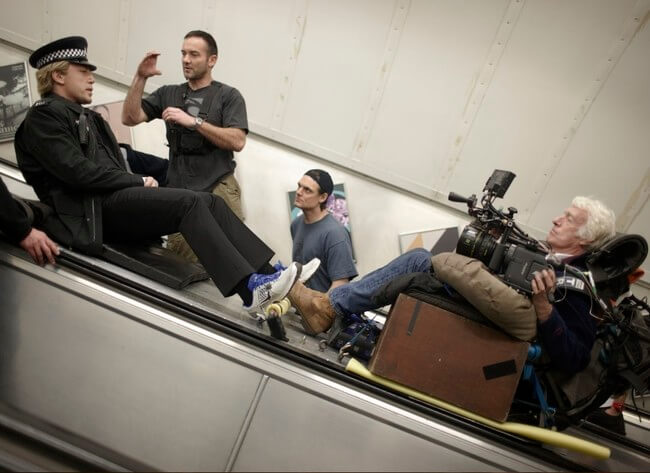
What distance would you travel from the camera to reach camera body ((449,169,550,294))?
149cm

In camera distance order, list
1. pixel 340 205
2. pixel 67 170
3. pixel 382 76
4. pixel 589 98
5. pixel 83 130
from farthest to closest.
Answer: pixel 340 205, pixel 382 76, pixel 589 98, pixel 83 130, pixel 67 170

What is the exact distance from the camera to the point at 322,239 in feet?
7.71

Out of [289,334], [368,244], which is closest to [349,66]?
[368,244]

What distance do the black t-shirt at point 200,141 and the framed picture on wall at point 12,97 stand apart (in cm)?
152

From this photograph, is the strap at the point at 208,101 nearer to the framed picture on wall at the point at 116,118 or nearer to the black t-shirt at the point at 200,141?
the black t-shirt at the point at 200,141

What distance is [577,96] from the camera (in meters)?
2.65

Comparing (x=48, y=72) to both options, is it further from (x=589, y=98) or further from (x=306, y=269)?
(x=589, y=98)

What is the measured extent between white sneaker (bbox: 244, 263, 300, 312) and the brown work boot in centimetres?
13

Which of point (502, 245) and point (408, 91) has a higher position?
point (408, 91)

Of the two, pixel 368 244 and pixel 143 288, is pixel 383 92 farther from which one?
pixel 143 288

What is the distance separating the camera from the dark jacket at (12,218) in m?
1.51

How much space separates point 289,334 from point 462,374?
31.3 inches

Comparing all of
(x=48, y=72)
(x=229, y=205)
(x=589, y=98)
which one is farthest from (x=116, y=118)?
(x=589, y=98)

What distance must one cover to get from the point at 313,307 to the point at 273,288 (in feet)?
0.90
